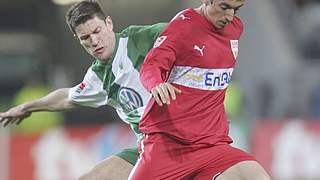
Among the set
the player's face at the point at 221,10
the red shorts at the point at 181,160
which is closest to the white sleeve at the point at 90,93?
the red shorts at the point at 181,160

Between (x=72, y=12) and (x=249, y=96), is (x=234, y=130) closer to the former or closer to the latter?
(x=249, y=96)

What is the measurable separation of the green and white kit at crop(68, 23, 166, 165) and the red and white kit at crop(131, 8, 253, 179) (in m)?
0.34

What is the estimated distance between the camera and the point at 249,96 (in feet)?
53.2

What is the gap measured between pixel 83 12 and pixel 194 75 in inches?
34.9

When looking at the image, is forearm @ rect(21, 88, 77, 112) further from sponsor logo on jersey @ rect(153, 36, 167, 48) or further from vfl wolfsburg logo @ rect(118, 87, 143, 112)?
sponsor logo on jersey @ rect(153, 36, 167, 48)

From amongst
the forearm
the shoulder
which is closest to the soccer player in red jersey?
the shoulder

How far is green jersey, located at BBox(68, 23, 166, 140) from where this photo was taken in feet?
21.7

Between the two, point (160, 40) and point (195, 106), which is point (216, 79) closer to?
point (195, 106)

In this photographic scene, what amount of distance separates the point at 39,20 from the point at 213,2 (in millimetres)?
14465

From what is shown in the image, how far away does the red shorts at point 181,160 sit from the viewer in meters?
6.26

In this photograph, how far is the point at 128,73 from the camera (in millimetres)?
6668

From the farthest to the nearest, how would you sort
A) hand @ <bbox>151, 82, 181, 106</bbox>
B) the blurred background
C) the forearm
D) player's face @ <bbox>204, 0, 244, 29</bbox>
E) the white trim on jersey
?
the blurred background < the forearm < the white trim on jersey < player's face @ <bbox>204, 0, 244, 29</bbox> < hand @ <bbox>151, 82, 181, 106</bbox>

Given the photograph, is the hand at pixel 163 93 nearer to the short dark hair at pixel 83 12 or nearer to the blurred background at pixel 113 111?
the short dark hair at pixel 83 12

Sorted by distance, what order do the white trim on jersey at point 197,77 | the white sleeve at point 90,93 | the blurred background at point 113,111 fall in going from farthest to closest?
the blurred background at point 113,111
the white sleeve at point 90,93
the white trim on jersey at point 197,77
